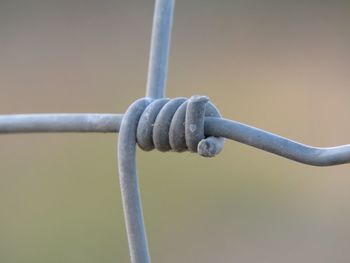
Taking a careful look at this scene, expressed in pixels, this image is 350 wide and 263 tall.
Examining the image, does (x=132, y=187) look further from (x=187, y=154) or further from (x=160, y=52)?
(x=187, y=154)

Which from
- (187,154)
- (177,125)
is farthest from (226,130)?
(187,154)

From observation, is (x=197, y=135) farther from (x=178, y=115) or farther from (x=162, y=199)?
(x=162, y=199)

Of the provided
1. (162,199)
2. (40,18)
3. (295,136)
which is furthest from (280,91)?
(40,18)

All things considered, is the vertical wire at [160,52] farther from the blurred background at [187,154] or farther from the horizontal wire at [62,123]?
the blurred background at [187,154]

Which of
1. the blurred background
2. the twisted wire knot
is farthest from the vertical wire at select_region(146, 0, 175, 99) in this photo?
the blurred background

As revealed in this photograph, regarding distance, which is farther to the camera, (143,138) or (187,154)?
(187,154)

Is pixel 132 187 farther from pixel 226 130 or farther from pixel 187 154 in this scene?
pixel 187 154
